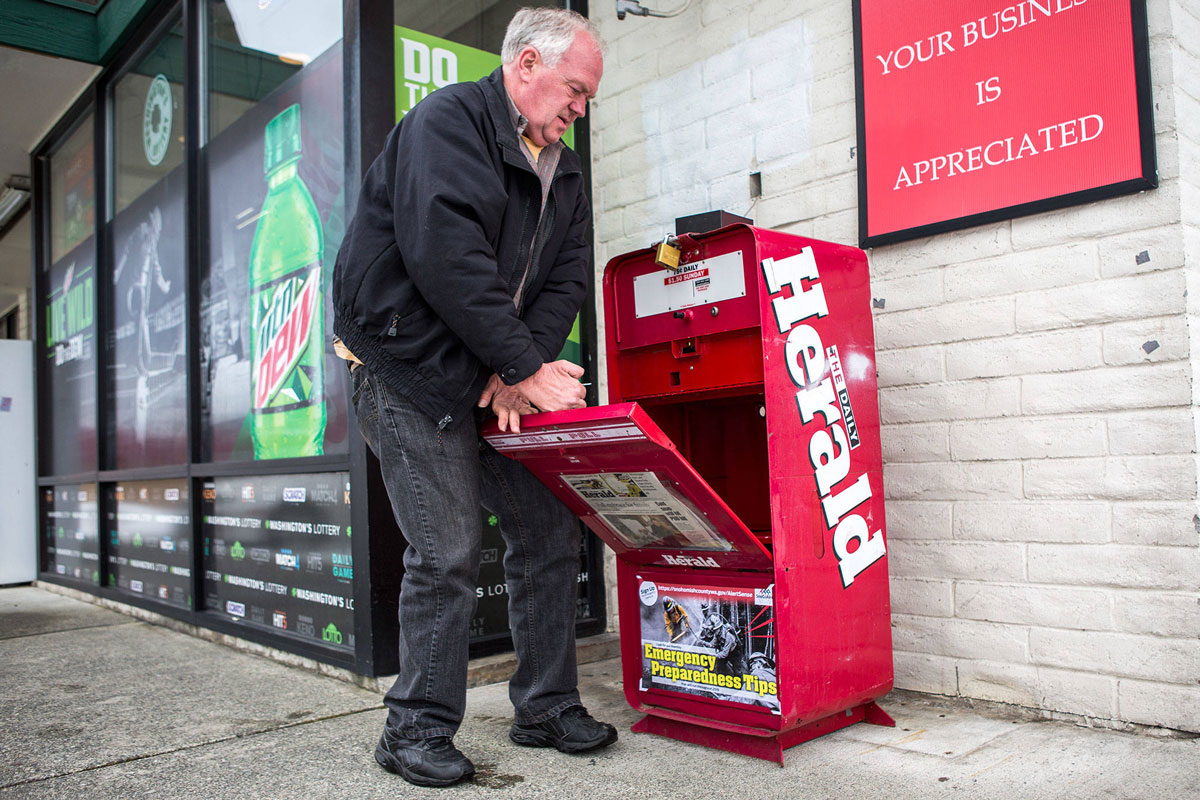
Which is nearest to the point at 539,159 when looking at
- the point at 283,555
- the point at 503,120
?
the point at 503,120

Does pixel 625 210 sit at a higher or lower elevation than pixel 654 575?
higher

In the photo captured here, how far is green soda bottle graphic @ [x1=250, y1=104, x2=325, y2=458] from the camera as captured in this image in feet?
10.1

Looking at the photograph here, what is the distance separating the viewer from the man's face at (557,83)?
6.11 feet

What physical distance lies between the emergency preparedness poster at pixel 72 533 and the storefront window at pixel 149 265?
0.51 meters

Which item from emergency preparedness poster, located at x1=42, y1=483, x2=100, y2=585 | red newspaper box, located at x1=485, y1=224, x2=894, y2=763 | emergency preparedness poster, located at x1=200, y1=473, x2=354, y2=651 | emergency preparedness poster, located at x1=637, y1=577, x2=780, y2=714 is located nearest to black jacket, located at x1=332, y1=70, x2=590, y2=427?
red newspaper box, located at x1=485, y1=224, x2=894, y2=763

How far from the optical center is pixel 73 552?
5305mm

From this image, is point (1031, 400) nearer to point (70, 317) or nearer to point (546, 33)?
point (546, 33)

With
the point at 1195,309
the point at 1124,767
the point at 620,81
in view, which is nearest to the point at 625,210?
the point at 620,81

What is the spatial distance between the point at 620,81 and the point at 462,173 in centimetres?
171

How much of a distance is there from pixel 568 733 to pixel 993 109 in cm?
185

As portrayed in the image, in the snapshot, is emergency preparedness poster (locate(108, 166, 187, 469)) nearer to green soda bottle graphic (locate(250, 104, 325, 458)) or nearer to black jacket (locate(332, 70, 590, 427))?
green soda bottle graphic (locate(250, 104, 325, 458))

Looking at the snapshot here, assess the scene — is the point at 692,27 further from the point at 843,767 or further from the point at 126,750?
the point at 126,750

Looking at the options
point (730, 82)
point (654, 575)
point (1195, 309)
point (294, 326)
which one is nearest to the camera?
point (1195, 309)

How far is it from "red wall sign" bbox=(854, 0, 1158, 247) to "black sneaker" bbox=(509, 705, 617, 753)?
4.85ft
